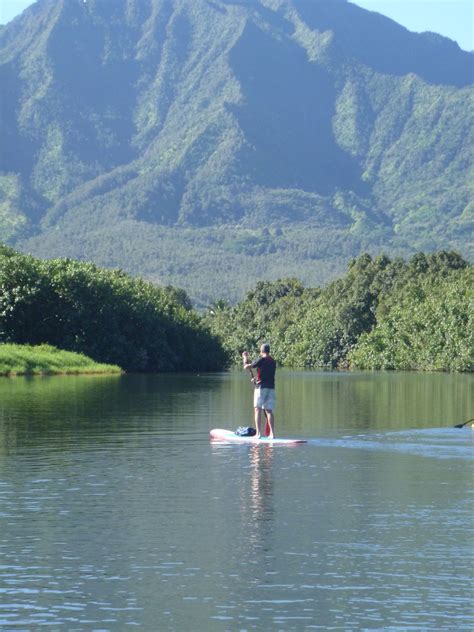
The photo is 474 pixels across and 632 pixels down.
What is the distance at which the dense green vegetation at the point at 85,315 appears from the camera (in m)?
96.9

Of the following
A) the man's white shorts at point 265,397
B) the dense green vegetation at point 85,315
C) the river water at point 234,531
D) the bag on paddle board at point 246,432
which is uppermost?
the dense green vegetation at point 85,315

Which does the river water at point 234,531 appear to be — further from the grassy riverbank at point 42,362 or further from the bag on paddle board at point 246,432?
the grassy riverbank at point 42,362

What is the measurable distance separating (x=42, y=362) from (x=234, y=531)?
67.3 m

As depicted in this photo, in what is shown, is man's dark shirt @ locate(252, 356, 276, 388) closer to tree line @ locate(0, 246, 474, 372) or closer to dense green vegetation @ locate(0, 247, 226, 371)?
dense green vegetation @ locate(0, 247, 226, 371)

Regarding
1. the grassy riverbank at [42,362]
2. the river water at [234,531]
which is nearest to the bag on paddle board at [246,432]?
the river water at [234,531]

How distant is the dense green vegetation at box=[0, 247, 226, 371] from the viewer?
96.9 m

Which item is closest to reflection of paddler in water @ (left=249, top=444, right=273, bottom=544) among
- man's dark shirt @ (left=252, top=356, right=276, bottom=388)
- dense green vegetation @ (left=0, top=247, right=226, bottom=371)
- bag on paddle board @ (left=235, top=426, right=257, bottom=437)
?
bag on paddle board @ (left=235, top=426, right=257, bottom=437)

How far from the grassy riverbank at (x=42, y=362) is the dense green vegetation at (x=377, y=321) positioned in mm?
49298

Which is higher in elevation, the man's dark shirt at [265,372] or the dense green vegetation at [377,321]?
the dense green vegetation at [377,321]

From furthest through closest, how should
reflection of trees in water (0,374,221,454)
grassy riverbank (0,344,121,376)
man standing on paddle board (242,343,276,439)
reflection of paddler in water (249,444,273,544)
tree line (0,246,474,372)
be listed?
1. tree line (0,246,474,372)
2. grassy riverbank (0,344,121,376)
3. reflection of trees in water (0,374,221,454)
4. man standing on paddle board (242,343,276,439)
5. reflection of paddler in water (249,444,273,544)

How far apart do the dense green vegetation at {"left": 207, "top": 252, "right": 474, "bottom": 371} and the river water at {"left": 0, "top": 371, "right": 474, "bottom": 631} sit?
4036 inches

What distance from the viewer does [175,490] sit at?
23.1 metres

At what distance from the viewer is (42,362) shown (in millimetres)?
85438

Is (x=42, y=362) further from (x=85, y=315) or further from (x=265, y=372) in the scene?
(x=265, y=372)
